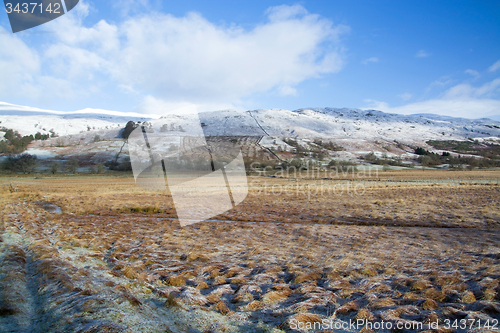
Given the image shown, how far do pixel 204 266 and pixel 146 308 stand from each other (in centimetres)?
282

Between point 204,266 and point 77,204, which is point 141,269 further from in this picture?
point 77,204

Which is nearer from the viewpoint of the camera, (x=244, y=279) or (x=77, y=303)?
(x=77, y=303)

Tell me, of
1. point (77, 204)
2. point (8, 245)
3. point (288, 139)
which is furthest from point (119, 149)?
point (8, 245)

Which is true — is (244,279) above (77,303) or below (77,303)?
below

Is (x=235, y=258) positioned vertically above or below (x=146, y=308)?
below

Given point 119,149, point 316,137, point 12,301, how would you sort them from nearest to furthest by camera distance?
point 12,301 → point 119,149 → point 316,137

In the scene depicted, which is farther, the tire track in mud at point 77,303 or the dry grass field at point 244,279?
the dry grass field at point 244,279

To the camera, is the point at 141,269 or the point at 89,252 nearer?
the point at 141,269

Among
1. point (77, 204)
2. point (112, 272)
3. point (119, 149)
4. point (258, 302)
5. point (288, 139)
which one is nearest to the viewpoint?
point (258, 302)

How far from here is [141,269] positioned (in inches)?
267

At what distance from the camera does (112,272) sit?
6.18 m

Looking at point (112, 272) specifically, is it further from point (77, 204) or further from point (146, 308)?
point (77, 204)

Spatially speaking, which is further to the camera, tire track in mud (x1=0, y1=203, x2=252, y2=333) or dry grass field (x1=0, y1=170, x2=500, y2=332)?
dry grass field (x1=0, y1=170, x2=500, y2=332)

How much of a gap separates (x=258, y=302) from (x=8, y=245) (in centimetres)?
825
